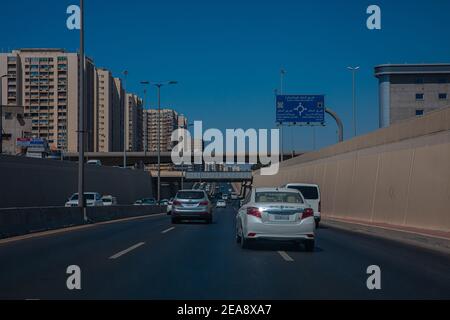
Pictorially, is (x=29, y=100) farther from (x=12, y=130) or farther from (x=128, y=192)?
(x=128, y=192)

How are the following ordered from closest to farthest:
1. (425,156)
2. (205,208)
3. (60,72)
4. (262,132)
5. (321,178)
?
1. (425,156)
2. (205,208)
3. (321,178)
4. (262,132)
5. (60,72)

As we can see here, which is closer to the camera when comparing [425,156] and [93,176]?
[425,156]

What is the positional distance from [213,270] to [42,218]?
13413mm

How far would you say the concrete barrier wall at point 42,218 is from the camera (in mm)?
20031

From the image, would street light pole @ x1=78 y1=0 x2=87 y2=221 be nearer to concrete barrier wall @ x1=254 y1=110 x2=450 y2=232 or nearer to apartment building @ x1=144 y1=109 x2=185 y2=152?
concrete barrier wall @ x1=254 y1=110 x2=450 y2=232

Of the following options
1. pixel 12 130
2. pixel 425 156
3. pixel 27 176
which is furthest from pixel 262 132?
pixel 425 156

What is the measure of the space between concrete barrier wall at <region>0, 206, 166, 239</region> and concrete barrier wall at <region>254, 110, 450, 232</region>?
14.4 metres

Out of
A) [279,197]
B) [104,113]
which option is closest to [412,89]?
[279,197]

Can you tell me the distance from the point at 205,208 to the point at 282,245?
12.0 m

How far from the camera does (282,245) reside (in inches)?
698

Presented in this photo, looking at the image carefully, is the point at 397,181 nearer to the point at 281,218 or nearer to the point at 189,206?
the point at 189,206

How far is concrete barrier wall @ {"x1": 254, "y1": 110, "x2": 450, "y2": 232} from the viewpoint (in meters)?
22.9

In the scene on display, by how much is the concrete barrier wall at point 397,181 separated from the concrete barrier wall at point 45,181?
830 inches

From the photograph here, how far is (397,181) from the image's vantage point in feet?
93.1
